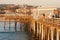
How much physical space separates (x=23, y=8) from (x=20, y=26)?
4658mm

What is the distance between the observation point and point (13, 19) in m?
38.5

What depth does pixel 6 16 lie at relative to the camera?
125ft

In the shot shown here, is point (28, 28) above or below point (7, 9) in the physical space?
below

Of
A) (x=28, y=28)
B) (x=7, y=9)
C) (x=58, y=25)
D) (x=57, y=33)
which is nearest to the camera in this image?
(x=58, y=25)

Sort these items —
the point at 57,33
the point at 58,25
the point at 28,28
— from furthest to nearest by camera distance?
the point at 28,28 < the point at 57,33 < the point at 58,25

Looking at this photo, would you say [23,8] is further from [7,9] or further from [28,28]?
[28,28]

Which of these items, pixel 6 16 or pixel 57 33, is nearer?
pixel 57 33

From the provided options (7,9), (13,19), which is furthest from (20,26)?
(7,9)

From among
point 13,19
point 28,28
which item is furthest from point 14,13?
point 28,28

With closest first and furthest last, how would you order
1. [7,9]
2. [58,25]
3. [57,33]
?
[58,25], [57,33], [7,9]

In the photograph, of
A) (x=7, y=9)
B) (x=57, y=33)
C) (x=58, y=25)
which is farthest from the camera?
(x=7, y=9)

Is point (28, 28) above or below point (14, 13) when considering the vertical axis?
below

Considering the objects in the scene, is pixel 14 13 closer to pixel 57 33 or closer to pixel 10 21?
pixel 10 21

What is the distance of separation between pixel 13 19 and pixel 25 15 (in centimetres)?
216
